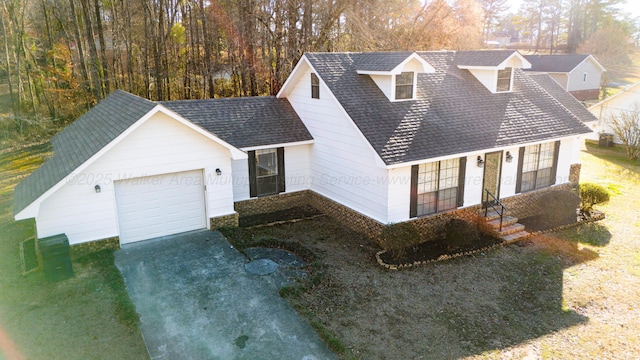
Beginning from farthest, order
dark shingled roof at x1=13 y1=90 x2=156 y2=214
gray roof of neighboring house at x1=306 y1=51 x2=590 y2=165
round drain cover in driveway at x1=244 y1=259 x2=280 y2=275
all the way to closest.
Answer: gray roof of neighboring house at x1=306 y1=51 x2=590 y2=165 → dark shingled roof at x1=13 y1=90 x2=156 y2=214 → round drain cover in driveway at x1=244 y1=259 x2=280 y2=275

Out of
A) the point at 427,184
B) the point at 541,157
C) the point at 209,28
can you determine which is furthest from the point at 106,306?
the point at 209,28

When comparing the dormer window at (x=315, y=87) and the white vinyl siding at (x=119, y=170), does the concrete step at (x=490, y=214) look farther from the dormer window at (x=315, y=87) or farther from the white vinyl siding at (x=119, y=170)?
the white vinyl siding at (x=119, y=170)

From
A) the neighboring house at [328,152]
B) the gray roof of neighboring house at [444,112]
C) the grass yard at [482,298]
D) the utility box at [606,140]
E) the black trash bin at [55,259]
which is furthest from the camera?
the utility box at [606,140]

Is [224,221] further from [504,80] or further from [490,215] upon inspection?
[504,80]

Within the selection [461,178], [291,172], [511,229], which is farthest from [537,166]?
[291,172]

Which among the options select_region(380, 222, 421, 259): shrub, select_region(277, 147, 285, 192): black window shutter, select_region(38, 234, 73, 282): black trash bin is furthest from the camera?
select_region(277, 147, 285, 192): black window shutter

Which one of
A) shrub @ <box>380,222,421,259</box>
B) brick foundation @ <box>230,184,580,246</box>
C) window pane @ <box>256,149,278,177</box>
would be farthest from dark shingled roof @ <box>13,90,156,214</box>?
shrub @ <box>380,222,421,259</box>

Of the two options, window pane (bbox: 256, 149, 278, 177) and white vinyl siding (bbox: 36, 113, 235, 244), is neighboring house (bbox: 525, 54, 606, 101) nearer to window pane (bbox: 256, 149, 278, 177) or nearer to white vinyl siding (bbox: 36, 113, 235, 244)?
window pane (bbox: 256, 149, 278, 177)

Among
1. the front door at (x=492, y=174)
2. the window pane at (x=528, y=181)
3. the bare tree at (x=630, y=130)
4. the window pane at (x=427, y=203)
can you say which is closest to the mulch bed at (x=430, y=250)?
the window pane at (x=427, y=203)
